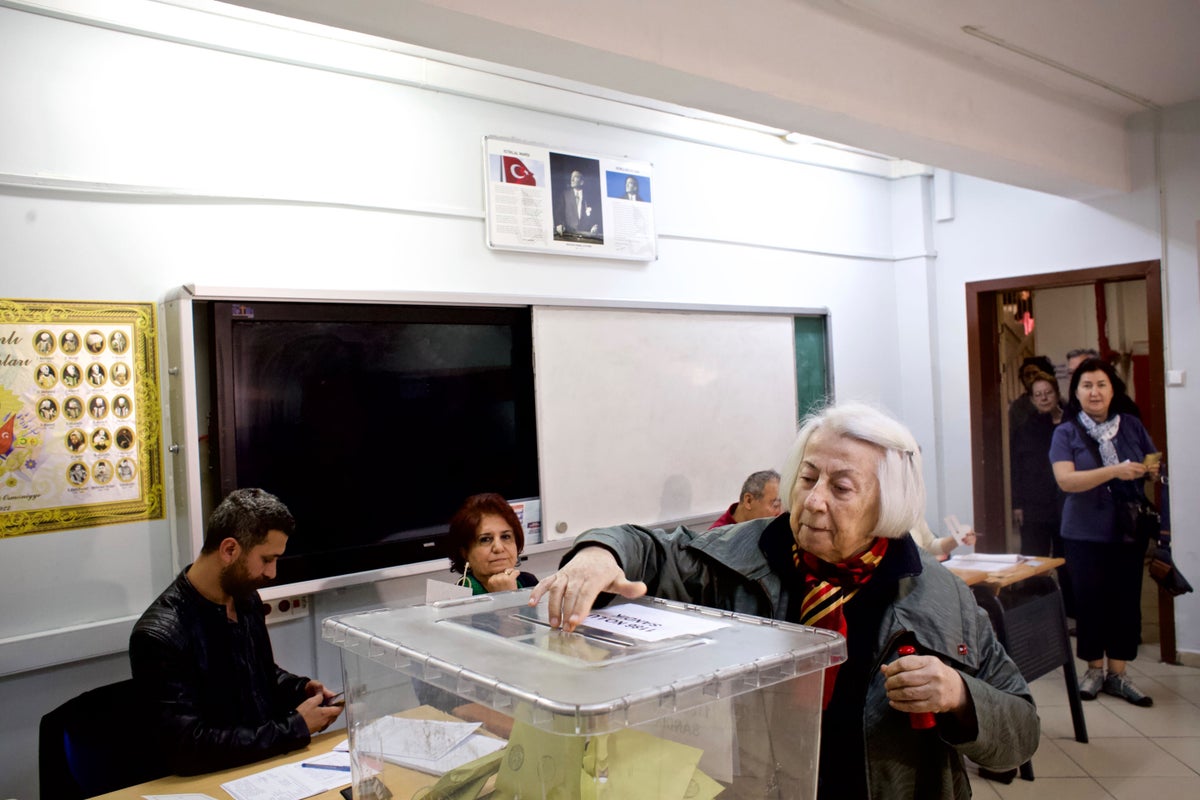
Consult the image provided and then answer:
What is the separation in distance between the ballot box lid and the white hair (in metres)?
0.49

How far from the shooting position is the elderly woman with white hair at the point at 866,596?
54.1 inches

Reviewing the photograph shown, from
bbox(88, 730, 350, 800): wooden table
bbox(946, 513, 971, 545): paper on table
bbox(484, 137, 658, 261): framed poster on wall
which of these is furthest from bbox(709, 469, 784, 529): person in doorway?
bbox(88, 730, 350, 800): wooden table

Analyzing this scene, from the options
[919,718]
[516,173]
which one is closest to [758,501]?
[516,173]

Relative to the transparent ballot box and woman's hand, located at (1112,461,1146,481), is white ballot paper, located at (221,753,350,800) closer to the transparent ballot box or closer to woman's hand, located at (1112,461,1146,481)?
the transparent ballot box

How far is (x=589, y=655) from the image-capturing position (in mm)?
989

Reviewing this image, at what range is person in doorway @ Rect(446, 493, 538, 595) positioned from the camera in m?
3.23

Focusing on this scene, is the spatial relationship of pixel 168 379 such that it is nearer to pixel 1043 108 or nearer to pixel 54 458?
pixel 54 458

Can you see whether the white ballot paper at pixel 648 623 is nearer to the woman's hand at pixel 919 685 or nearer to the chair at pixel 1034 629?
the woman's hand at pixel 919 685

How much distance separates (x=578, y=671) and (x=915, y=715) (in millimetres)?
699

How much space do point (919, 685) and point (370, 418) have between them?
256cm

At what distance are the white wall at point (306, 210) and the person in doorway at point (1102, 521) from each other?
25.2 inches

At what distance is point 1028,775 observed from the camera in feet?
12.0

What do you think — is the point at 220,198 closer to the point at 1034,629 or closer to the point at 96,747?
the point at 96,747

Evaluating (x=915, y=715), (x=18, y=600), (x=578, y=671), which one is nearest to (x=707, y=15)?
(x=915, y=715)
